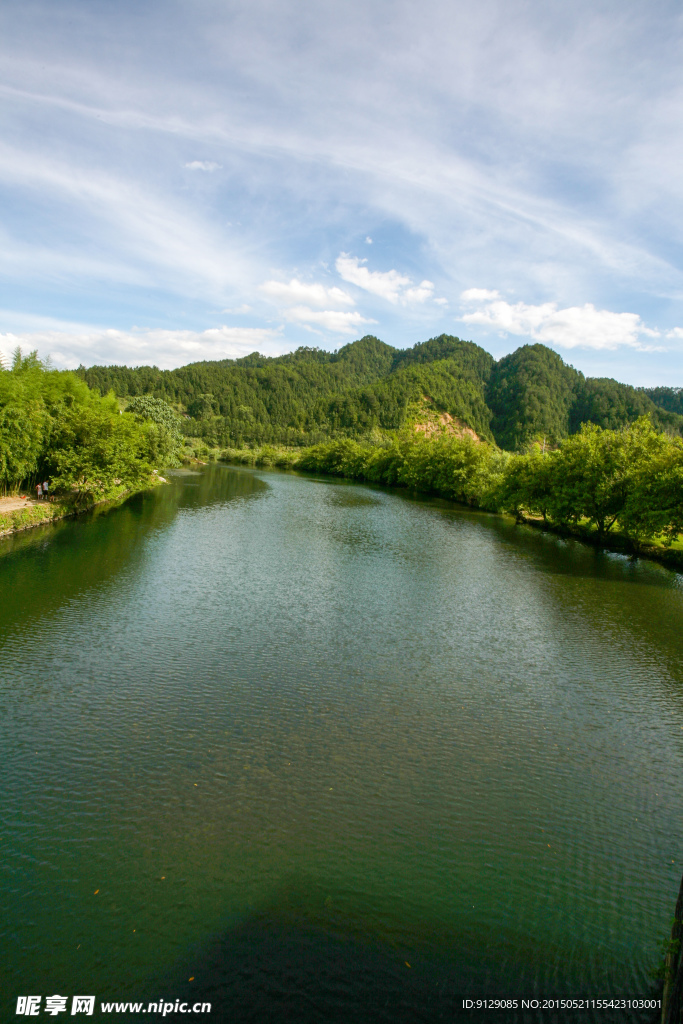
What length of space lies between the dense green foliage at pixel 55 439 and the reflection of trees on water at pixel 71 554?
290 centimetres

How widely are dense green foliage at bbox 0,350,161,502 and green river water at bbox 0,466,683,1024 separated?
1363 cm

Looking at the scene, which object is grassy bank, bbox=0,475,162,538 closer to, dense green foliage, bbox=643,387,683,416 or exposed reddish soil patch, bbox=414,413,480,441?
exposed reddish soil patch, bbox=414,413,480,441

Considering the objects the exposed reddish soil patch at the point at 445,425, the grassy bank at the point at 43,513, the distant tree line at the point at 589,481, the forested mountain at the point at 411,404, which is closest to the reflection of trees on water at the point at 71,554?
the grassy bank at the point at 43,513

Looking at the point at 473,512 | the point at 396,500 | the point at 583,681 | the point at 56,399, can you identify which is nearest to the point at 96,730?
the point at 583,681

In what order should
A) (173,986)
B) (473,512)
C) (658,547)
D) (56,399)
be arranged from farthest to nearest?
(473,512), (56,399), (658,547), (173,986)

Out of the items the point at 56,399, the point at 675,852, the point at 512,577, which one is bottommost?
the point at 675,852

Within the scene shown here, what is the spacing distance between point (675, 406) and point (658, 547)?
173176mm

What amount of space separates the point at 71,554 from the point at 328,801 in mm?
20320

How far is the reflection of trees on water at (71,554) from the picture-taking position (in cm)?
1845

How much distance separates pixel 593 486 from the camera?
38.8m

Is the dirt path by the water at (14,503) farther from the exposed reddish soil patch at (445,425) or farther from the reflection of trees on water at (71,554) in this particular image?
the exposed reddish soil patch at (445,425)

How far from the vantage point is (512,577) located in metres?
27.3

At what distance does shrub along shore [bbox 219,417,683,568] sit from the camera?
31672mm

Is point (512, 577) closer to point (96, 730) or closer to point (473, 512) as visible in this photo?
point (96, 730)
